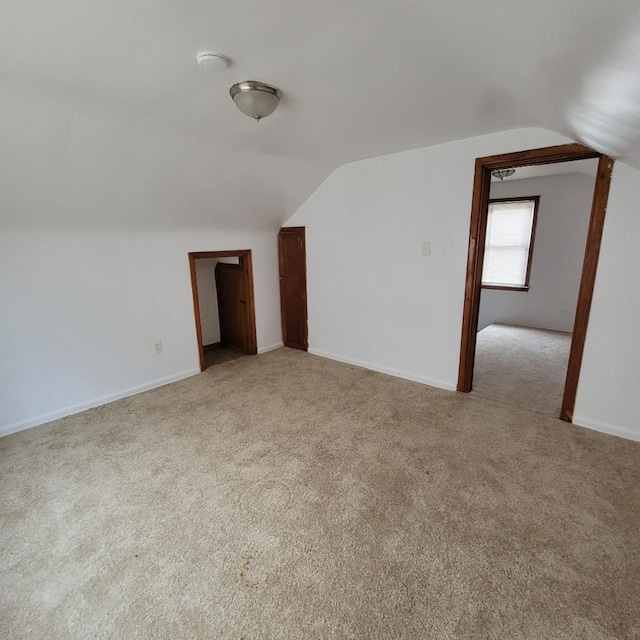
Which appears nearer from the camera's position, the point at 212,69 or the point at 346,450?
the point at 212,69

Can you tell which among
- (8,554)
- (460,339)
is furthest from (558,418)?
(8,554)

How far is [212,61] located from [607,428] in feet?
11.2

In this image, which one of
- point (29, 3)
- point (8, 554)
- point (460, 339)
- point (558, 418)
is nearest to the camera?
point (29, 3)

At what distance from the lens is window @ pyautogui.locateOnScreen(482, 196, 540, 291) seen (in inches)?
207

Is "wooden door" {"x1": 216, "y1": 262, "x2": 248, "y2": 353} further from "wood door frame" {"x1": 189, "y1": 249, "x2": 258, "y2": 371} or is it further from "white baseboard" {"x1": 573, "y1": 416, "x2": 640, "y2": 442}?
"white baseboard" {"x1": 573, "y1": 416, "x2": 640, "y2": 442}

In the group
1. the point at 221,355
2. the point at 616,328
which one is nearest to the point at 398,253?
the point at 616,328

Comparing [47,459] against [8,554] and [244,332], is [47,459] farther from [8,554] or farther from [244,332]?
[244,332]

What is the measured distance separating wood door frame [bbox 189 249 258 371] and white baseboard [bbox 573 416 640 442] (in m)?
3.35

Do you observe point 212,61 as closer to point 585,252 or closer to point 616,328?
point 585,252

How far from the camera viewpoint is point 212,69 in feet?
5.29

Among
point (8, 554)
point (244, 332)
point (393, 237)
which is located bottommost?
point (8, 554)

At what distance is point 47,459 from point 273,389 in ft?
5.80

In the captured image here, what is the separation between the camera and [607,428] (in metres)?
2.54

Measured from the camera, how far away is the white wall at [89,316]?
265cm
